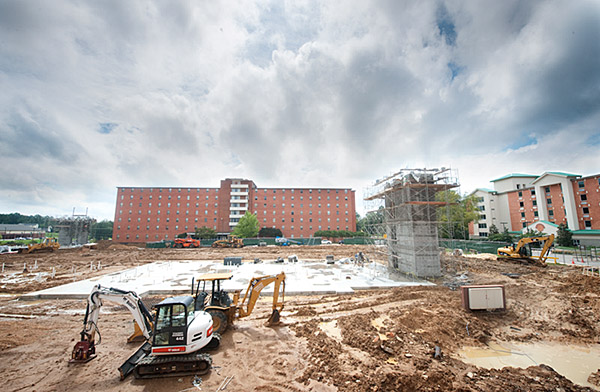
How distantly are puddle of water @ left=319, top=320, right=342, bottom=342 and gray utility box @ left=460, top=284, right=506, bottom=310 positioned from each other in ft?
18.8

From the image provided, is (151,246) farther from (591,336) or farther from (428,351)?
(591,336)

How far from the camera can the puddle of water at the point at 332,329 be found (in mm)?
8109

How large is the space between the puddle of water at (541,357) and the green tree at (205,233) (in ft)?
185

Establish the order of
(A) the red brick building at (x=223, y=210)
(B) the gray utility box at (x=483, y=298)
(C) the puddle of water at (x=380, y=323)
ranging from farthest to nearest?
(A) the red brick building at (x=223, y=210)
(B) the gray utility box at (x=483, y=298)
(C) the puddle of water at (x=380, y=323)

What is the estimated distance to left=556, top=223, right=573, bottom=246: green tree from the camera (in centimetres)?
3322

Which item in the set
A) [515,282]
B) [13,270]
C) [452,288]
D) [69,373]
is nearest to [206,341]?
[69,373]

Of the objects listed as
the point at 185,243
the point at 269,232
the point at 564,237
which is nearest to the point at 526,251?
the point at 564,237

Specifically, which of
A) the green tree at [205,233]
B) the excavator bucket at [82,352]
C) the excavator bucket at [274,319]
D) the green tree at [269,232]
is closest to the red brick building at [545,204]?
the green tree at [269,232]

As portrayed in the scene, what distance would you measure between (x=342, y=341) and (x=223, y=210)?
60108 mm

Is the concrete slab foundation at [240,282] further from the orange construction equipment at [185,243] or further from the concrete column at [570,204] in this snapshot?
the concrete column at [570,204]

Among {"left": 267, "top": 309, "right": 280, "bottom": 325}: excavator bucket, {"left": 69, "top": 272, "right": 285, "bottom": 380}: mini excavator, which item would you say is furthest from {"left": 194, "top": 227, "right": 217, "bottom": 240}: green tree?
{"left": 69, "top": 272, "right": 285, "bottom": 380}: mini excavator

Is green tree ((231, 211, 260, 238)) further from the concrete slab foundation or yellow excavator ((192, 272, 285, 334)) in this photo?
yellow excavator ((192, 272, 285, 334))

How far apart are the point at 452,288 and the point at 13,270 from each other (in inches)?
1412

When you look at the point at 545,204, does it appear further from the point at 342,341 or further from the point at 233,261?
the point at 342,341
